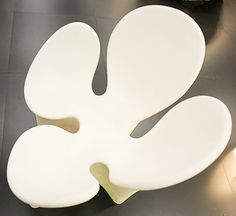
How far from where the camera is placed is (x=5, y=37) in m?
2.11

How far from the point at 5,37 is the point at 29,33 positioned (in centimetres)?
15

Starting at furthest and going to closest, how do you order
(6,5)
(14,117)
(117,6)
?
(117,6) → (6,5) → (14,117)

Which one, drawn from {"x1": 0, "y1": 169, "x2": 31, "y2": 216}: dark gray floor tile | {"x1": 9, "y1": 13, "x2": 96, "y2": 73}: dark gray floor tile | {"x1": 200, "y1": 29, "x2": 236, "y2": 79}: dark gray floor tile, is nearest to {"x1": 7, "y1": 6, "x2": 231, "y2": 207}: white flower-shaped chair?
{"x1": 0, "y1": 169, "x2": 31, "y2": 216}: dark gray floor tile

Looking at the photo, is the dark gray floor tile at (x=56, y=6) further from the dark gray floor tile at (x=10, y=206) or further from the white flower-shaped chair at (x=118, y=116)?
the dark gray floor tile at (x=10, y=206)

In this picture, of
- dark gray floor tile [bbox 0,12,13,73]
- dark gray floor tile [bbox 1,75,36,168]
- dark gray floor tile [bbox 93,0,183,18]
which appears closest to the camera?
dark gray floor tile [bbox 1,75,36,168]

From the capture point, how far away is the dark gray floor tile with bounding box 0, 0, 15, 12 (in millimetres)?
2266

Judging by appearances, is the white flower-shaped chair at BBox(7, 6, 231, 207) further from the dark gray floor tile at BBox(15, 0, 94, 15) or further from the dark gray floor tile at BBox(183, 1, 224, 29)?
the dark gray floor tile at BBox(183, 1, 224, 29)

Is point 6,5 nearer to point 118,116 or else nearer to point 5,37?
point 5,37

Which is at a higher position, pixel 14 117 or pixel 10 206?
pixel 14 117

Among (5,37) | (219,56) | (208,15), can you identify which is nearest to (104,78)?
(5,37)

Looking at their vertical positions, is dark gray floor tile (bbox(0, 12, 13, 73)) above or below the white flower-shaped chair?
below

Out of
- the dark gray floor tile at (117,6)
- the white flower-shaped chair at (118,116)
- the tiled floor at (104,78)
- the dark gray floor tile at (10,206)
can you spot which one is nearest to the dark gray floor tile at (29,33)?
the tiled floor at (104,78)

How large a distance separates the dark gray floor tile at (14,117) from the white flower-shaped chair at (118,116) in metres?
0.34

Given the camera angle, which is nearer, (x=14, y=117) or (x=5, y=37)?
(x=14, y=117)
